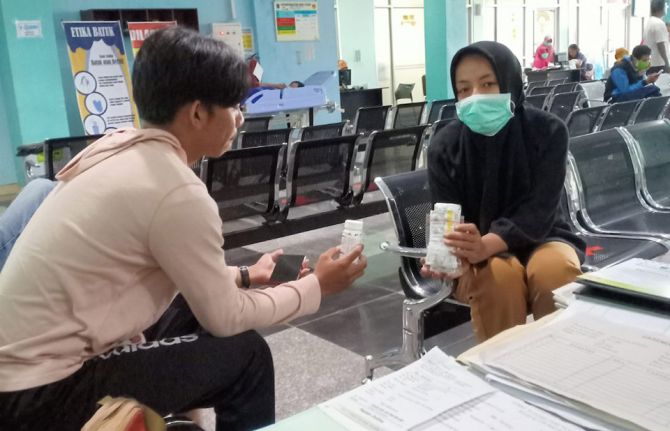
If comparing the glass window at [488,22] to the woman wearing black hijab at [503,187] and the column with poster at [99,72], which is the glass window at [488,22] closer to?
the column with poster at [99,72]

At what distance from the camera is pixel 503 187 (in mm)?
2064

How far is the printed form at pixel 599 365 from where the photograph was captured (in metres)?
0.83

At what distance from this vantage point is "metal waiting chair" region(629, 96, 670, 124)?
16.7 feet

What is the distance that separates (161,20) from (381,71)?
6804 millimetres

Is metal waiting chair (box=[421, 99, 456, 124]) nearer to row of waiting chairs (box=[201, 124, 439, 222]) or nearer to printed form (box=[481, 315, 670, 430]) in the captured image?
row of waiting chairs (box=[201, 124, 439, 222])

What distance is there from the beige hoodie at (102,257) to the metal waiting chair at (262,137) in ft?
10.2

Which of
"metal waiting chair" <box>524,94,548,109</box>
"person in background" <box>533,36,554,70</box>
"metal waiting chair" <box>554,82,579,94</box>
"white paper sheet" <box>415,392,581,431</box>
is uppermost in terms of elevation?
"person in background" <box>533,36,554,70</box>

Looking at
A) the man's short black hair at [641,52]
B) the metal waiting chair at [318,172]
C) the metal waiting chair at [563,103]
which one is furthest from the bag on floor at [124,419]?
the man's short black hair at [641,52]

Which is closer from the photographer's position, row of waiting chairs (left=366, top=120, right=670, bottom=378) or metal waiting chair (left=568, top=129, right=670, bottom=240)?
row of waiting chairs (left=366, top=120, right=670, bottom=378)

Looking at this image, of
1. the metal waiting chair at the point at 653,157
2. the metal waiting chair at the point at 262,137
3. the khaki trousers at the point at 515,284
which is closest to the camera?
the khaki trousers at the point at 515,284

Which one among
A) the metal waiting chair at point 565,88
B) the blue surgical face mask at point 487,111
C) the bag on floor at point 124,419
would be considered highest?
the blue surgical face mask at point 487,111

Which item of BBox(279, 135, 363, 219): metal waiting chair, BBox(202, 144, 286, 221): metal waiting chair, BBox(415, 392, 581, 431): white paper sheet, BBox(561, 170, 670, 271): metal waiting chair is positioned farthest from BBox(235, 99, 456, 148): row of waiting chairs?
BBox(415, 392, 581, 431): white paper sheet

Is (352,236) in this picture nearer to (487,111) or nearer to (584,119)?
(487,111)

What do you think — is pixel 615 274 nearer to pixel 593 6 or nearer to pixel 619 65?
pixel 619 65
